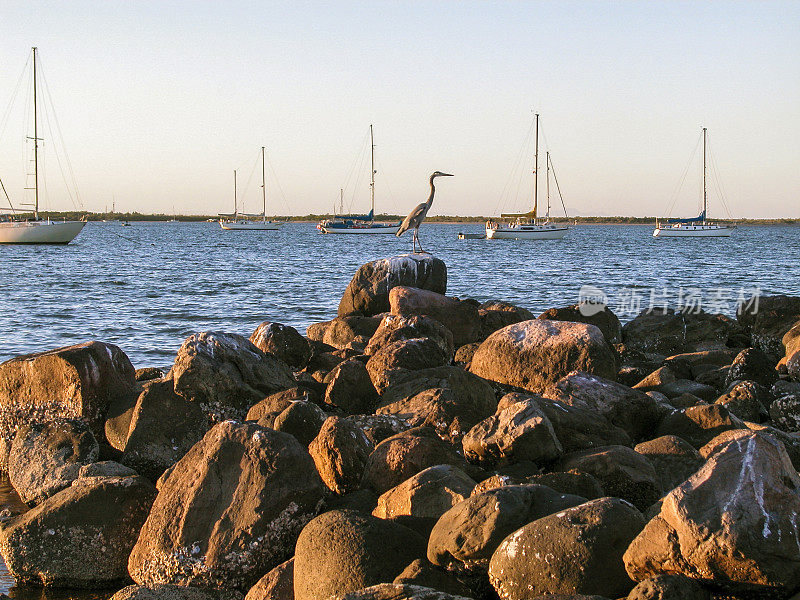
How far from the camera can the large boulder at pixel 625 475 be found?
17.0ft

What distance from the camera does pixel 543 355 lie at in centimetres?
820

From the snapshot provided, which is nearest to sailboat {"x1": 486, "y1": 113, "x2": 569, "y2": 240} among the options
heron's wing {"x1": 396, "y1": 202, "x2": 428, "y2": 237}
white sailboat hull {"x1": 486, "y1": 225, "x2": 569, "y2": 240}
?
white sailboat hull {"x1": 486, "y1": 225, "x2": 569, "y2": 240}

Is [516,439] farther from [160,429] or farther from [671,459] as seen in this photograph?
[160,429]

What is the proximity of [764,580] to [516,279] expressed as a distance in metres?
28.5

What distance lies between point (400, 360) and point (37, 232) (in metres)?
56.4

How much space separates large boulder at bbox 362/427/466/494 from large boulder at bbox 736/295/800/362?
22.1 ft

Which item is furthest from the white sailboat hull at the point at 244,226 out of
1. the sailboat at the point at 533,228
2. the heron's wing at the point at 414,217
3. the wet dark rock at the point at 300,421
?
the wet dark rock at the point at 300,421

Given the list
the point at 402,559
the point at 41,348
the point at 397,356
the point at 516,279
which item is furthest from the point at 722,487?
the point at 516,279

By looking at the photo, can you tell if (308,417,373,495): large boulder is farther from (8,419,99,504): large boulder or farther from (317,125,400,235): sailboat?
(317,125,400,235): sailboat

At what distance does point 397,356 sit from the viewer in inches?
322

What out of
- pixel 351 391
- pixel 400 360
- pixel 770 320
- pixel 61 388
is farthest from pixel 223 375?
pixel 770 320

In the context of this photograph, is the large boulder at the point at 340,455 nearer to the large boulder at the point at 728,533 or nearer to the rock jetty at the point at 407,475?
the rock jetty at the point at 407,475

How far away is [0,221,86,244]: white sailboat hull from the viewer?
56750 mm

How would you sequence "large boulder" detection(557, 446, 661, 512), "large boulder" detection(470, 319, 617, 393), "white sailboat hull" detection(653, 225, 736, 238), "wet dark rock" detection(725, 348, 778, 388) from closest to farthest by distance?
"large boulder" detection(557, 446, 661, 512) < "large boulder" detection(470, 319, 617, 393) < "wet dark rock" detection(725, 348, 778, 388) < "white sailboat hull" detection(653, 225, 736, 238)
